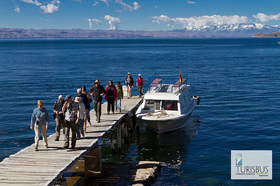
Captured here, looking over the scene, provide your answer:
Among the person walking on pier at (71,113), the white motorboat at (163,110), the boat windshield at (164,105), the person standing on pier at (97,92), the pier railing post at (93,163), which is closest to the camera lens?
the person walking on pier at (71,113)

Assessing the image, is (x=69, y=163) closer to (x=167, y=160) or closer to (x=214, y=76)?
(x=167, y=160)

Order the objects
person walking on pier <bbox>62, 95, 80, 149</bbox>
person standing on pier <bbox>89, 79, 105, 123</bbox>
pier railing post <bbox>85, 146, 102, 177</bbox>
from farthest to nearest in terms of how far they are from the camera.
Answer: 1. person standing on pier <bbox>89, 79, 105, 123</bbox>
2. pier railing post <bbox>85, 146, 102, 177</bbox>
3. person walking on pier <bbox>62, 95, 80, 149</bbox>

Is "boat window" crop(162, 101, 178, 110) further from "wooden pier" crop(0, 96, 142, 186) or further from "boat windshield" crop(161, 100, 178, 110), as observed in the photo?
"wooden pier" crop(0, 96, 142, 186)

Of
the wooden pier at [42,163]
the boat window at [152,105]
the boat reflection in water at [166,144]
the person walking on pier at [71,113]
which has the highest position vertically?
the person walking on pier at [71,113]

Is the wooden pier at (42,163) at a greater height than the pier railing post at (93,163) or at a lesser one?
greater

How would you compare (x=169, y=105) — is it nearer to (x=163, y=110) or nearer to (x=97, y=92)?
(x=163, y=110)

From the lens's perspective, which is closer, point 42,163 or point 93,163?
→ point 42,163

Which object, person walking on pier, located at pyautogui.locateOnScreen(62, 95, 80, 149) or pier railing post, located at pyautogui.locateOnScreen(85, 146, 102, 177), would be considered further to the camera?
pier railing post, located at pyautogui.locateOnScreen(85, 146, 102, 177)

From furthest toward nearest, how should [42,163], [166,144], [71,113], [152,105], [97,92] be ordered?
1. [152,105]
2. [166,144]
3. [97,92]
4. [71,113]
5. [42,163]

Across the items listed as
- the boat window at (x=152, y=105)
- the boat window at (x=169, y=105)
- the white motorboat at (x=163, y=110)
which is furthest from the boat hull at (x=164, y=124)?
the boat window at (x=152, y=105)

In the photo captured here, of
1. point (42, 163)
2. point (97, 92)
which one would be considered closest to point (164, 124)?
point (97, 92)

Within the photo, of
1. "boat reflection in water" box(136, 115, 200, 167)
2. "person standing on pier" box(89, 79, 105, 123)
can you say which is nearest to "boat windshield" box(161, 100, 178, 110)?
"boat reflection in water" box(136, 115, 200, 167)

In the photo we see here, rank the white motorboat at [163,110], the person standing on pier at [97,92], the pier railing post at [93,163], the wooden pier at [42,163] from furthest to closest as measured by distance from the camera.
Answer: the white motorboat at [163,110], the person standing on pier at [97,92], the pier railing post at [93,163], the wooden pier at [42,163]

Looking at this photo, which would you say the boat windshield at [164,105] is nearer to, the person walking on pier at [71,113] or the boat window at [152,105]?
the boat window at [152,105]
